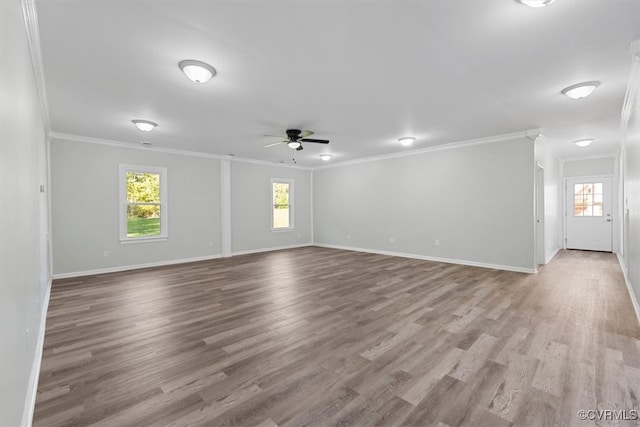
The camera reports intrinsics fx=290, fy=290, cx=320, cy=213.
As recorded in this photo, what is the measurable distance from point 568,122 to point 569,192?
453cm

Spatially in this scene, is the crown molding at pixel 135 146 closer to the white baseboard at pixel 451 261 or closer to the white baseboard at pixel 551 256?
the white baseboard at pixel 451 261

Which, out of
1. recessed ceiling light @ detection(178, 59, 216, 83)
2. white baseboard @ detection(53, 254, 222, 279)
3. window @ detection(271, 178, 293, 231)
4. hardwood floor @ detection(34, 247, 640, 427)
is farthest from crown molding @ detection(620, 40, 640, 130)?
white baseboard @ detection(53, 254, 222, 279)

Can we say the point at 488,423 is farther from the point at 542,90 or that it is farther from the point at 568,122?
the point at 568,122

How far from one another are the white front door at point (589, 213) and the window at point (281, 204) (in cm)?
786

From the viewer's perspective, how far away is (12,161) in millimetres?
1567

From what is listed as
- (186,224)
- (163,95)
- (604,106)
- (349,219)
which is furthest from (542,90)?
(186,224)

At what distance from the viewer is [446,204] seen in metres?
6.37

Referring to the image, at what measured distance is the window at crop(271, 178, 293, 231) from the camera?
8531 mm

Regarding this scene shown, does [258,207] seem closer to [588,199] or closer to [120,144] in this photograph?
[120,144]

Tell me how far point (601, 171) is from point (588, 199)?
2.49 ft

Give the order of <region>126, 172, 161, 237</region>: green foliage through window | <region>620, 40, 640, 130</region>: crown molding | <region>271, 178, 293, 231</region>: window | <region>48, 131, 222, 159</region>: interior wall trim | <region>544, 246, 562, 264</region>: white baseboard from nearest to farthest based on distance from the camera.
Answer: <region>620, 40, 640, 130</region>: crown molding
<region>48, 131, 222, 159</region>: interior wall trim
<region>126, 172, 161, 237</region>: green foliage through window
<region>544, 246, 562, 264</region>: white baseboard
<region>271, 178, 293, 231</region>: window

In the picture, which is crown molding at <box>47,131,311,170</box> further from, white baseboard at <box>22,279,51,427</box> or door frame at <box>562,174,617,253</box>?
door frame at <box>562,174,617,253</box>

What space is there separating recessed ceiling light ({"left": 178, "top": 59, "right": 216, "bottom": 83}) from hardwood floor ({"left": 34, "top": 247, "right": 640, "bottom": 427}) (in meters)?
2.53

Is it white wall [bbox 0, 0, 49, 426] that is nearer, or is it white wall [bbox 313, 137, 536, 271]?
white wall [bbox 0, 0, 49, 426]
